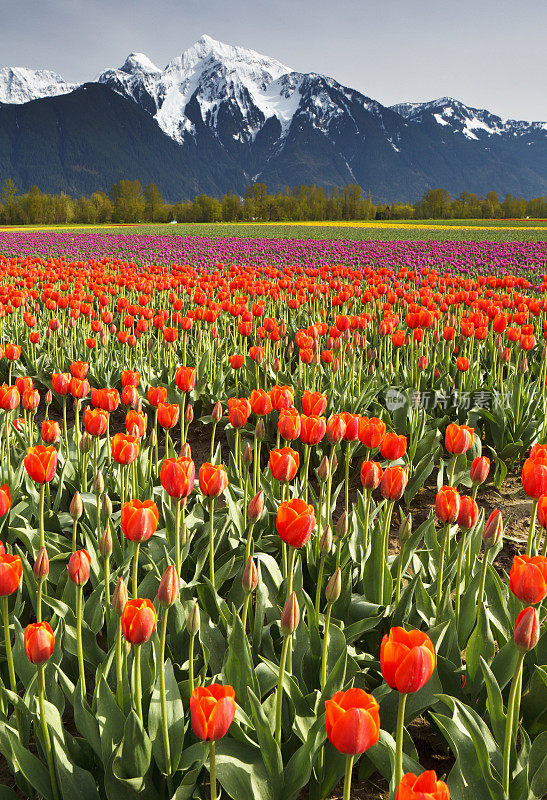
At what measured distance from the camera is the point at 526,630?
1413 millimetres

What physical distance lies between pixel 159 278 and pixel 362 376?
190 inches

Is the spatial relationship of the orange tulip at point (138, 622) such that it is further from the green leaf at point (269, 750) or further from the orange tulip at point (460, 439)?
the orange tulip at point (460, 439)

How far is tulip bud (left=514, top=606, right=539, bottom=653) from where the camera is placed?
1.40 metres

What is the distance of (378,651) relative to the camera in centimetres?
246

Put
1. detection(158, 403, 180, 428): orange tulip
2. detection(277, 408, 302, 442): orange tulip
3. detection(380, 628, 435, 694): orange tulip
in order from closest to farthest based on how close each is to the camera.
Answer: detection(380, 628, 435, 694): orange tulip → detection(277, 408, 302, 442): orange tulip → detection(158, 403, 180, 428): orange tulip

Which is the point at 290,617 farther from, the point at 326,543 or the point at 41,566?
the point at 41,566

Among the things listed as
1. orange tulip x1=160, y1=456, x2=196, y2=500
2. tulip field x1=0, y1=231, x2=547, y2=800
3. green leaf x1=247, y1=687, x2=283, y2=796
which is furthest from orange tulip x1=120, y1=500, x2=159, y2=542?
green leaf x1=247, y1=687, x2=283, y2=796

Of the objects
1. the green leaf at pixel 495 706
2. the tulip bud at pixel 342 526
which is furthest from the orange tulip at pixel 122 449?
the green leaf at pixel 495 706

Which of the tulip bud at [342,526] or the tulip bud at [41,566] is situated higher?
the tulip bud at [41,566]

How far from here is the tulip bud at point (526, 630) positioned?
1.40 meters

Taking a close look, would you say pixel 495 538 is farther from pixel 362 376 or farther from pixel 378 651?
pixel 362 376

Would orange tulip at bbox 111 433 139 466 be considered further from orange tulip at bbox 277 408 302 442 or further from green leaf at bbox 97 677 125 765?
green leaf at bbox 97 677 125 765

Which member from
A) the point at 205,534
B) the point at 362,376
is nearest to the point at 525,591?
Result: the point at 205,534

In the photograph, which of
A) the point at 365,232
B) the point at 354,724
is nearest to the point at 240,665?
the point at 354,724
